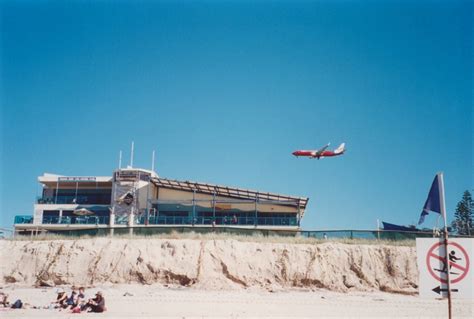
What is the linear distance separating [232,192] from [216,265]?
20073 millimetres

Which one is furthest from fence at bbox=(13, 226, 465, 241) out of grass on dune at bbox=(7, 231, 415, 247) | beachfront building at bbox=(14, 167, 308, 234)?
beachfront building at bbox=(14, 167, 308, 234)

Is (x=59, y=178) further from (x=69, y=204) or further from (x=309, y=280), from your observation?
(x=309, y=280)

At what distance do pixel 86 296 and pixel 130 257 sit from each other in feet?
16.2

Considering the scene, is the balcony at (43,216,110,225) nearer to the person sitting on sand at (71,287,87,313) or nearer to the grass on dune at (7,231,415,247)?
the grass on dune at (7,231,415,247)

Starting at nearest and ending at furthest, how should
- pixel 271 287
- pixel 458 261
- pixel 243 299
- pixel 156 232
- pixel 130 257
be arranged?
pixel 458 261 < pixel 243 299 < pixel 271 287 < pixel 130 257 < pixel 156 232

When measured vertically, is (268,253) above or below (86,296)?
above

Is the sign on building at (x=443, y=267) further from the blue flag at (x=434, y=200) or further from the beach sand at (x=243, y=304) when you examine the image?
the beach sand at (x=243, y=304)


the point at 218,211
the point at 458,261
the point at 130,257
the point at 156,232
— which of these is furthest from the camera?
the point at 218,211

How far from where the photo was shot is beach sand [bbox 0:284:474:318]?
16156mm

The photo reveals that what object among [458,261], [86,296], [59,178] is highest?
[59,178]

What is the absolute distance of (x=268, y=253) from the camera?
25.4 meters

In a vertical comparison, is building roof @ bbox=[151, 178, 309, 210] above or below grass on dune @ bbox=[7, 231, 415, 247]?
above

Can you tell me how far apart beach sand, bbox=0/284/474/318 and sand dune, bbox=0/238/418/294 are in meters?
1.04

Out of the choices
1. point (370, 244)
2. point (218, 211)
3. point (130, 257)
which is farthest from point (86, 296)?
point (218, 211)
